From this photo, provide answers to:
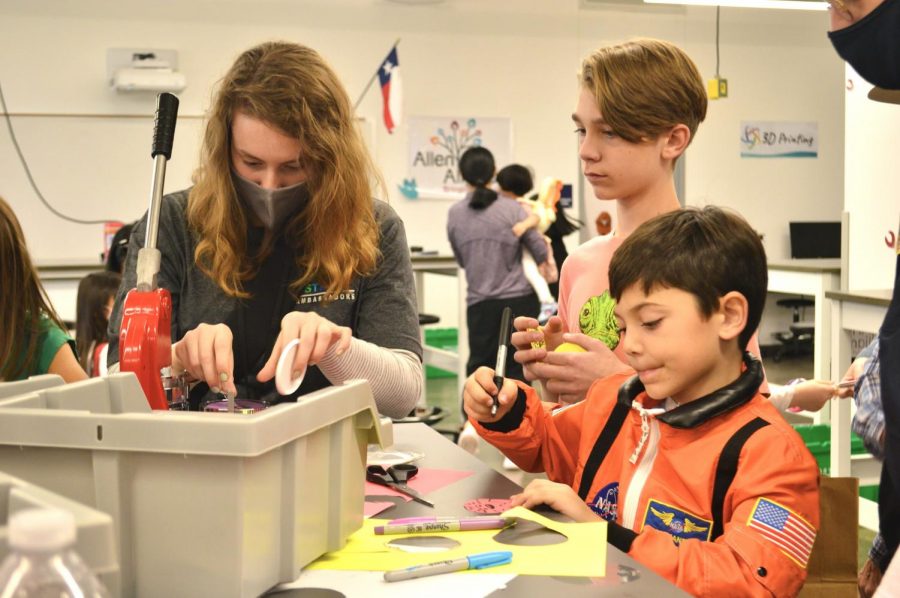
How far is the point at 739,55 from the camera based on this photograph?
8.59 m

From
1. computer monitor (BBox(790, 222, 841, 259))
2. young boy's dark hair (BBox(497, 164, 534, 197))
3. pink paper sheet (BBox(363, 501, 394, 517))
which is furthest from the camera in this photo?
computer monitor (BBox(790, 222, 841, 259))

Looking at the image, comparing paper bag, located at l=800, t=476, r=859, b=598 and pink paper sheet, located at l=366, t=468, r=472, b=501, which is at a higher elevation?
pink paper sheet, located at l=366, t=468, r=472, b=501

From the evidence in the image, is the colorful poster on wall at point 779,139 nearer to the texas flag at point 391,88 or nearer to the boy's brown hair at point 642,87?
the texas flag at point 391,88

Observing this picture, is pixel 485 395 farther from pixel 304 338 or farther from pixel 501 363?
pixel 304 338

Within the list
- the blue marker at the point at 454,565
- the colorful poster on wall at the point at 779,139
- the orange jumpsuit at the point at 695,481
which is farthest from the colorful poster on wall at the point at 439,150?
the blue marker at the point at 454,565

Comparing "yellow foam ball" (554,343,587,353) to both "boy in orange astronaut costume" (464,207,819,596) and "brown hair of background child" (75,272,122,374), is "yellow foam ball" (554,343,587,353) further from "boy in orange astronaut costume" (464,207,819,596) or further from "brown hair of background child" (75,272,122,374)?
"brown hair of background child" (75,272,122,374)

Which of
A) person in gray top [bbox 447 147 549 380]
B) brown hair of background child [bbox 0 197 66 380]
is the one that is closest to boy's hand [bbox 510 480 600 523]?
brown hair of background child [bbox 0 197 66 380]

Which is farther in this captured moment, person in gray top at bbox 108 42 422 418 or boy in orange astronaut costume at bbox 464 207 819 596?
person in gray top at bbox 108 42 422 418

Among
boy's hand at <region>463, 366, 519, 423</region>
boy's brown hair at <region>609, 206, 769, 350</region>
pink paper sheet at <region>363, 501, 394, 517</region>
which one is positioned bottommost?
pink paper sheet at <region>363, 501, 394, 517</region>

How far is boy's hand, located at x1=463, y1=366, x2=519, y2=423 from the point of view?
133cm

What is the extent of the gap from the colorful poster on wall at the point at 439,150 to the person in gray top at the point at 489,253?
2920 mm

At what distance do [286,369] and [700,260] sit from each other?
532 mm

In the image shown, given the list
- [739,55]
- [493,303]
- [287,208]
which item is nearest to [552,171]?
[739,55]

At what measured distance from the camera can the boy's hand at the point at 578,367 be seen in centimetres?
145
